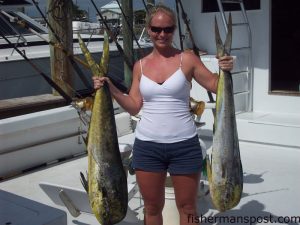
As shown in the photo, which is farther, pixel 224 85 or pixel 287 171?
pixel 287 171

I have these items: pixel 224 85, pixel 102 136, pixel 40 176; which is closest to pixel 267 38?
pixel 40 176

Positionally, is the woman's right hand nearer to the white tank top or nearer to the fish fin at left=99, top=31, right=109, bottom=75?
the fish fin at left=99, top=31, right=109, bottom=75

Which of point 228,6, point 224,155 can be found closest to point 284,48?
point 228,6

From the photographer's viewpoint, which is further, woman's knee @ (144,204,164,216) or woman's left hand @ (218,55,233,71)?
woman's knee @ (144,204,164,216)

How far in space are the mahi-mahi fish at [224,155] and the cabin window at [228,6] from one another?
3.26 meters

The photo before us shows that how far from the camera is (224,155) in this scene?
7.43ft

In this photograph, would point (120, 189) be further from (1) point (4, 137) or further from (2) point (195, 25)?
(2) point (195, 25)

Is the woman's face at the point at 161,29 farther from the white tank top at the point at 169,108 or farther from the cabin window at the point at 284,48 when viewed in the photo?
the cabin window at the point at 284,48

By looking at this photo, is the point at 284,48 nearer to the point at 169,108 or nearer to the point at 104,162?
the point at 169,108

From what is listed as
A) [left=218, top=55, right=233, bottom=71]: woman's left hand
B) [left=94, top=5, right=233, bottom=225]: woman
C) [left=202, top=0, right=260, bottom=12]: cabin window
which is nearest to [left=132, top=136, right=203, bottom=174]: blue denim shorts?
[left=94, top=5, right=233, bottom=225]: woman

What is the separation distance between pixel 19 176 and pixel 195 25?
283 centimetres

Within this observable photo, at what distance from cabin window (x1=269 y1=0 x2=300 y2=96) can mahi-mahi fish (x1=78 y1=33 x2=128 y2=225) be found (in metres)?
3.52

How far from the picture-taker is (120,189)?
2.21 m

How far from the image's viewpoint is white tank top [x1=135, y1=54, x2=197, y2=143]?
235 cm
